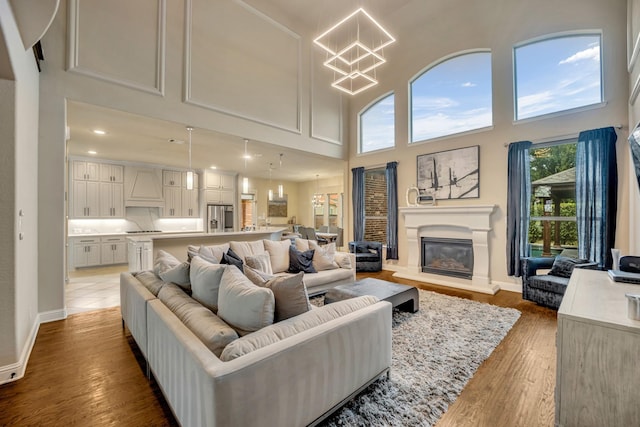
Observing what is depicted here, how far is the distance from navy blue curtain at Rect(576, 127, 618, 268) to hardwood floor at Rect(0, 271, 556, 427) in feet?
5.78

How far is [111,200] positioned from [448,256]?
319 inches

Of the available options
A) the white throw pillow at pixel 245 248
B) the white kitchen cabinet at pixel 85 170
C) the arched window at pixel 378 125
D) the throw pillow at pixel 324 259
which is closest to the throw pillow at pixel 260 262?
the white throw pillow at pixel 245 248

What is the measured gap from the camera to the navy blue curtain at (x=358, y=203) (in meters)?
6.82

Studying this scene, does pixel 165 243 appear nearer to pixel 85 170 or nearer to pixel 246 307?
pixel 246 307

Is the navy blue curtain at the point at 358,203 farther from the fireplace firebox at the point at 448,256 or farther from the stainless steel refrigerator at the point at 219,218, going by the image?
the stainless steel refrigerator at the point at 219,218

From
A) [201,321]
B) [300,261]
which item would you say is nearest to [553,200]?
[300,261]

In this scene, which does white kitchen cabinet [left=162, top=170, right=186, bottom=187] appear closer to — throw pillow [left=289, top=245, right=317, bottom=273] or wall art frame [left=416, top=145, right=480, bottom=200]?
throw pillow [left=289, top=245, right=317, bottom=273]

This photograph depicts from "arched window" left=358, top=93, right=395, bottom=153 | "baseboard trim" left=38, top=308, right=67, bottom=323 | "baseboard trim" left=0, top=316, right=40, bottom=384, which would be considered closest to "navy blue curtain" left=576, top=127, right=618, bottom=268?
"arched window" left=358, top=93, right=395, bottom=153

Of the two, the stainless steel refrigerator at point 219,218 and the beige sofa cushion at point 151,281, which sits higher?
the stainless steel refrigerator at point 219,218

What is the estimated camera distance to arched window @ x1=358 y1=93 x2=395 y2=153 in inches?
255

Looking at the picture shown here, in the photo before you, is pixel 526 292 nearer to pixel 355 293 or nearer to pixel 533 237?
pixel 533 237

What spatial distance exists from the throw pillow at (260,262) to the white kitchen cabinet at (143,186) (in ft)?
17.9

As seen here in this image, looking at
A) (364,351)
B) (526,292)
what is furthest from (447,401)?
(526,292)

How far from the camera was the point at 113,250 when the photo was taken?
6.84 m
